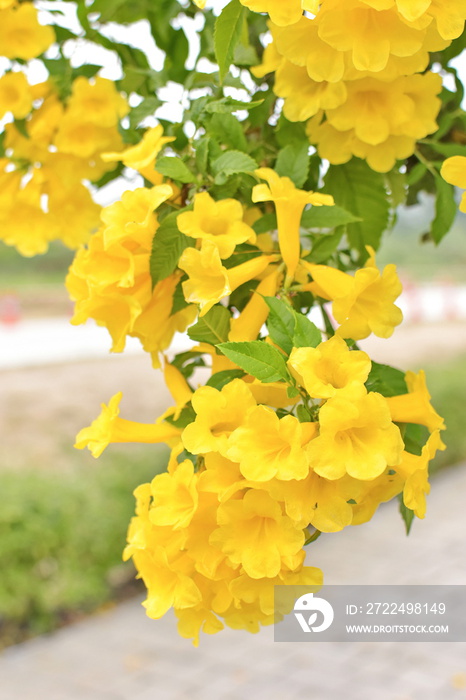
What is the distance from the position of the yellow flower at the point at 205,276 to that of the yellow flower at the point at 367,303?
61 millimetres

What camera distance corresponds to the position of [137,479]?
3537mm

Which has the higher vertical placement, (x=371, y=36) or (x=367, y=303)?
(x=371, y=36)

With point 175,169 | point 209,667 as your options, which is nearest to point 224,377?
point 175,169

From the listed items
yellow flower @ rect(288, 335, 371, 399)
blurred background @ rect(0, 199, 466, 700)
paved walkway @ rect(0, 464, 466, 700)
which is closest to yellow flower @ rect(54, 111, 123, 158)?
yellow flower @ rect(288, 335, 371, 399)

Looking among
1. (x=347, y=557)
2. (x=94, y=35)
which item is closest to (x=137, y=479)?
(x=347, y=557)

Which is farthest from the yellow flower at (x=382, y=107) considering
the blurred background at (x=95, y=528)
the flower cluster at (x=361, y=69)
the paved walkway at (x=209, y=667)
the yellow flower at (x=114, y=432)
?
the paved walkway at (x=209, y=667)

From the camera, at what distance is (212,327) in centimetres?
44

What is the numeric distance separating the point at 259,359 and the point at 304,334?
27 millimetres

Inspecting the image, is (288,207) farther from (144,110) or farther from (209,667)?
(209,667)

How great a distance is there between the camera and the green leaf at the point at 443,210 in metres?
0.58

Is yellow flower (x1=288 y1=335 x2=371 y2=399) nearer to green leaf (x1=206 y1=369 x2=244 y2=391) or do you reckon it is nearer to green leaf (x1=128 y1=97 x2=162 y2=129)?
green leaf (x1=206 y1=369 x2=244 y2=391)

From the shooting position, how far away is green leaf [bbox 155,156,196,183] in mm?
474

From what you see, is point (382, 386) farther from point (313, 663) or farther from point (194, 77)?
point (313, 663)

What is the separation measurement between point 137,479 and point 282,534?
3217mm
